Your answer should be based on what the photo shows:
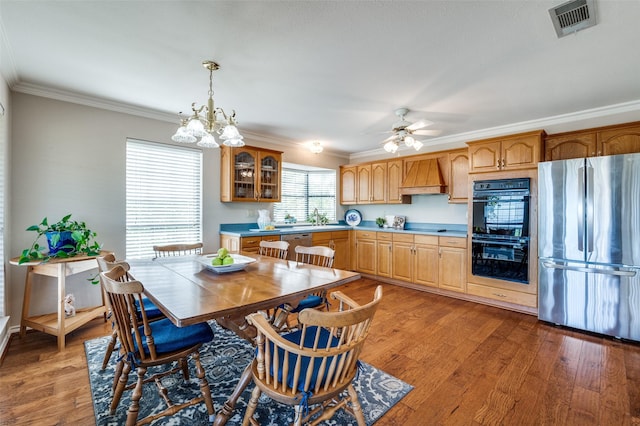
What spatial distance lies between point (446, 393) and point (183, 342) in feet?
5.93

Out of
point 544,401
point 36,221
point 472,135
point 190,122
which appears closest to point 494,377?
point 544,401

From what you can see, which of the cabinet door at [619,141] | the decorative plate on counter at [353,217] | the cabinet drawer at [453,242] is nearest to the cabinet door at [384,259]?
the cabinet drawer at [453,242]

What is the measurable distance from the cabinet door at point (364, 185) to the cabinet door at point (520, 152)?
7.73 ft

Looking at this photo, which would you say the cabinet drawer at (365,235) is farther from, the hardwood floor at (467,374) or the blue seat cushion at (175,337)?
the blue seat cushion at (175,337)

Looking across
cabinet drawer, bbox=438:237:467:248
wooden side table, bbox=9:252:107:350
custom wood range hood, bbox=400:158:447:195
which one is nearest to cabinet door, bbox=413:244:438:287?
cabinet drawer, bbox=438:237:467:248

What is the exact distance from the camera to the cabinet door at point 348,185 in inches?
229

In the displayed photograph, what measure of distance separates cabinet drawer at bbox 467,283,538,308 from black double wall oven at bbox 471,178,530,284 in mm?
175

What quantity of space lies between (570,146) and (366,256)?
331 cm

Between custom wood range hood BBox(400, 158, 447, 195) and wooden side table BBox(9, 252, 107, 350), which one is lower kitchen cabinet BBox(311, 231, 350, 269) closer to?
custom wood range hood BBox(400, 158, 447, 195)

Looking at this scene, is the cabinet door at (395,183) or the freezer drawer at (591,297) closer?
the freezer drawer at (591,297)

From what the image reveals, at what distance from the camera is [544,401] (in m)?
1.89

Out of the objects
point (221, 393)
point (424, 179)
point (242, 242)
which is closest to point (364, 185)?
point (424, 179)

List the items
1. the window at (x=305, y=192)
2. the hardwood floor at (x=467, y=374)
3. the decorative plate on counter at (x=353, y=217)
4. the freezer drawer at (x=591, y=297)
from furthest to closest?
1. the decorative plate on counter at (x=353, y=217)
2. the window at (x=305, y=192)
3. the freezer drawer at (x=591, y=297)
4. the hardwood floor at (x=467, y=374)

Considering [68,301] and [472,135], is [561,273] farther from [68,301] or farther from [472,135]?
[68,301]
